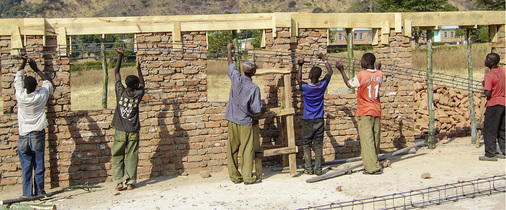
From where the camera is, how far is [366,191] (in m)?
7.07

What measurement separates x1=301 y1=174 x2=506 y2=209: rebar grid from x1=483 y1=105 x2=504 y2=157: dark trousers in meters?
1.14

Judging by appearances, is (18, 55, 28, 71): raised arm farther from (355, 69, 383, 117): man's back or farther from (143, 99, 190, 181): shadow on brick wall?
(355, 69, 383, 117): man's back

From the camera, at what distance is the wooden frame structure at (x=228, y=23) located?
7.71 meters

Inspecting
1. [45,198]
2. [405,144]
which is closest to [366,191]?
[405,144]

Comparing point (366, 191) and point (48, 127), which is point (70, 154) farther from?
point (366, 191)

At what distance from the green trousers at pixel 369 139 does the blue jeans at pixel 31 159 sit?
4587 mm

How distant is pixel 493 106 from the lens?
27.6ft

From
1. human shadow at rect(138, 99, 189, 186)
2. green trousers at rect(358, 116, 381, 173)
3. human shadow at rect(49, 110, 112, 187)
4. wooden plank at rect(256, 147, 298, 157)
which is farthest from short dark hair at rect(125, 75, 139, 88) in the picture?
green trousers at rect(358, 116, 381, 173)

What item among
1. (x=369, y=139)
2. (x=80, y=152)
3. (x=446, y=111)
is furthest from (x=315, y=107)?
(x=446, y=111)

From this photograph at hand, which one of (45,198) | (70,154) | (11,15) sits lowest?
(45,198)

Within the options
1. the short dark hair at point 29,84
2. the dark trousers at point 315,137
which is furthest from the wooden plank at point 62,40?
the dark trousers at point 315,137

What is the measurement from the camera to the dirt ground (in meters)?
6.63

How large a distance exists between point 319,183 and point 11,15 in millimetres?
59493

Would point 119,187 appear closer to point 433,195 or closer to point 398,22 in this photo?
point 433,195
